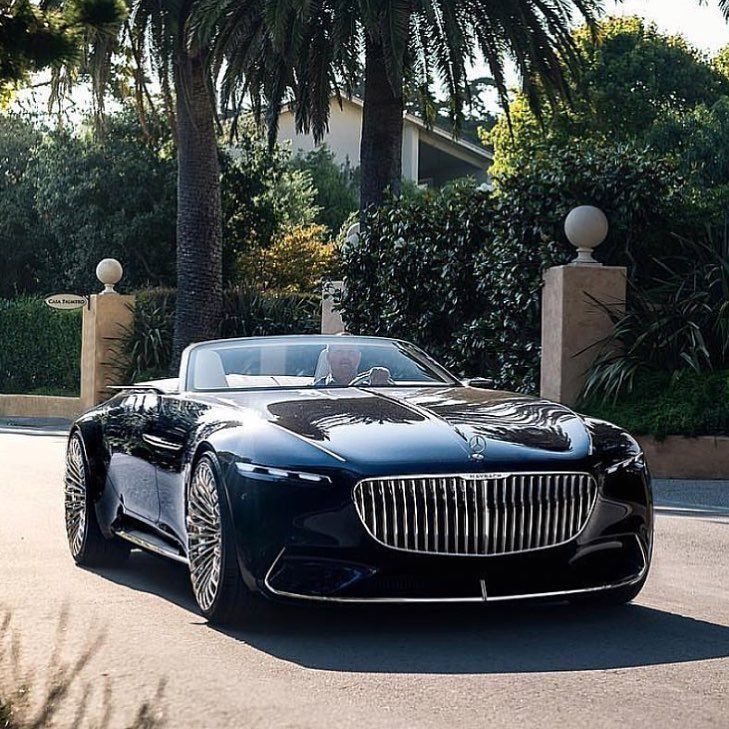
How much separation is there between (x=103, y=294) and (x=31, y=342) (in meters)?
5.17

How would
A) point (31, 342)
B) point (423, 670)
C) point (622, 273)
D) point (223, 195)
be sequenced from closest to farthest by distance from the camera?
1. point (423, 670)
2. point (622, 273)
3. point (31, 342)
4. point (223, 195)

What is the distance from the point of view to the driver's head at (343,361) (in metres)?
8.66

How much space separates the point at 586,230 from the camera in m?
17.2

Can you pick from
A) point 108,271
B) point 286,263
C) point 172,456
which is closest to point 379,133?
point 108,271

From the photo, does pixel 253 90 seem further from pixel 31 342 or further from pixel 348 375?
pixel 348 375

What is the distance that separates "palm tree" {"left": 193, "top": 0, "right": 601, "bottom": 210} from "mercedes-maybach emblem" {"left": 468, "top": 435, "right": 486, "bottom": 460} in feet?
51.2

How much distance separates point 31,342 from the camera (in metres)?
34.9

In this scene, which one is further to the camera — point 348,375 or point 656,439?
point 656,439

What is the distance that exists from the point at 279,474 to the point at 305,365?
210 cm

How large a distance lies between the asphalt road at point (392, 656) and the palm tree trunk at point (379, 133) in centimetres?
1599

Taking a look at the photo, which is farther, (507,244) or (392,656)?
(507,244)

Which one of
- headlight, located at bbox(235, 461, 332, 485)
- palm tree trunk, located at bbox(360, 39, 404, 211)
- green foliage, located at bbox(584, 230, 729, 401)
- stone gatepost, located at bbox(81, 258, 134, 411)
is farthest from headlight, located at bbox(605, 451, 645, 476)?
stone gatepost, located at bbox(81, 258, 134, 411)

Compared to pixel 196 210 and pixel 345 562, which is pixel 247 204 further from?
pixel 345 562

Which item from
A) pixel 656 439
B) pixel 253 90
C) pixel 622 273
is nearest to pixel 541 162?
pixel 622 273
